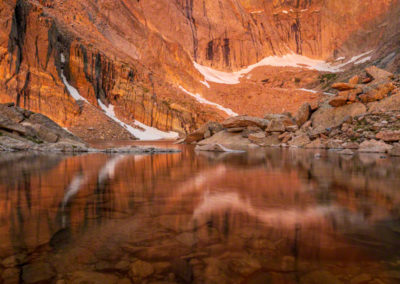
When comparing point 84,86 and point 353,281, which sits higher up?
point 84,86

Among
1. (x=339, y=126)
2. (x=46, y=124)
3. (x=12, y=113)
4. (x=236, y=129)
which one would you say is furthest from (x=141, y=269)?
(x=236, y=129)

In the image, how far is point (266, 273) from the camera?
1455mm

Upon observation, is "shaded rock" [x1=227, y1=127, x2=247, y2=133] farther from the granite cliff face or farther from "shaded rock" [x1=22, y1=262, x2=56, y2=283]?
the granite cliff face

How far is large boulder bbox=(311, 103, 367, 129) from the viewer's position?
16.0 metres

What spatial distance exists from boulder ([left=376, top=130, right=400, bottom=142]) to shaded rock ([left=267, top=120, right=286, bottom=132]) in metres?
7.01

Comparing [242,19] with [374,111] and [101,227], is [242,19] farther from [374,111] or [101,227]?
[101,227]

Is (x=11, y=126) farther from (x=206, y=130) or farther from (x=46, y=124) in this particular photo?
(x=206, y=130)

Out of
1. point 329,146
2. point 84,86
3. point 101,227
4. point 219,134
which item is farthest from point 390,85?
point 84,86

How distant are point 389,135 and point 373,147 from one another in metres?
→ 0.85

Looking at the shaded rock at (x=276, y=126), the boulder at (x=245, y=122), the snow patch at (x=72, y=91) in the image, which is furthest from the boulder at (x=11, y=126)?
the snow patch at (x=72, y=91)

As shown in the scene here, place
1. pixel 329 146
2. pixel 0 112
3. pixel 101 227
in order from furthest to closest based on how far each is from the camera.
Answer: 1. pixel 329 146
2. pixel 0 112
3. pixel 101 227

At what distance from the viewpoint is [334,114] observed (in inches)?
674

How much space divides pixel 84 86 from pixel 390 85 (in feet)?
122

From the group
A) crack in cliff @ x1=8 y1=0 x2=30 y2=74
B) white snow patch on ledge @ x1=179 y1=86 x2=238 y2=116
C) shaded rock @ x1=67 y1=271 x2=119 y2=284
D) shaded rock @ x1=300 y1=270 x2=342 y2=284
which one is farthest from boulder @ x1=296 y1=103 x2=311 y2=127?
white snow patch on ledge @ x1=179 y1=86 x2=238 y2=116
